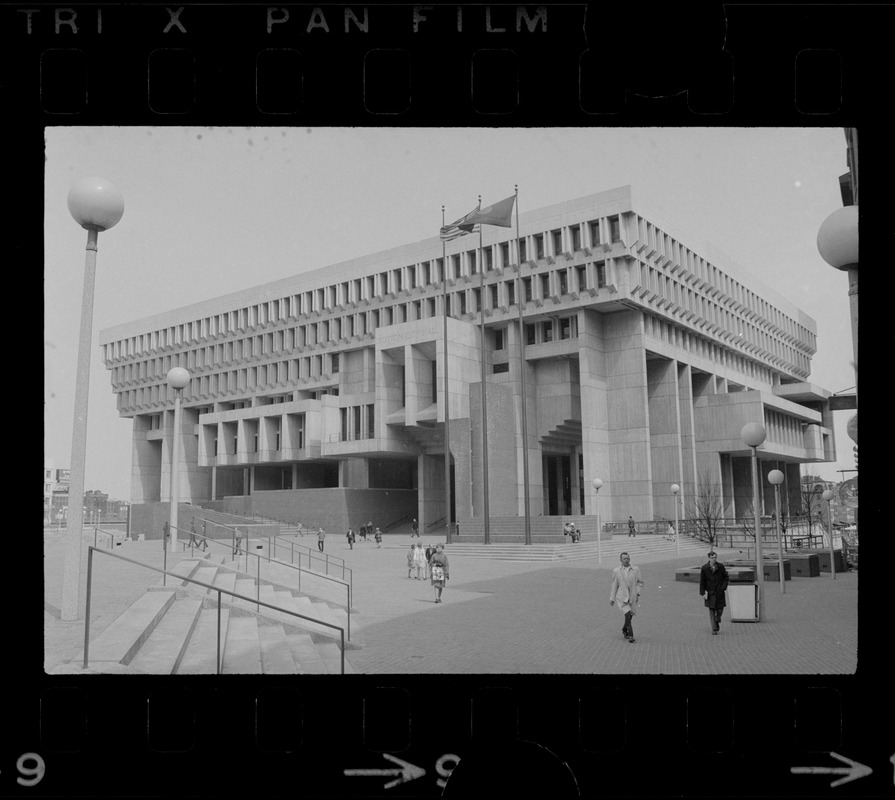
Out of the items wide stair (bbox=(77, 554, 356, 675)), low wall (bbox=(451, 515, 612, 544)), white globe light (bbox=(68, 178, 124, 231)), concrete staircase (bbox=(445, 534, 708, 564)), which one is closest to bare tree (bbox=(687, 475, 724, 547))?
concrete staircase (bbox=(445, 534, 708, 564))

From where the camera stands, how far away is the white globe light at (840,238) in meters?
4.71

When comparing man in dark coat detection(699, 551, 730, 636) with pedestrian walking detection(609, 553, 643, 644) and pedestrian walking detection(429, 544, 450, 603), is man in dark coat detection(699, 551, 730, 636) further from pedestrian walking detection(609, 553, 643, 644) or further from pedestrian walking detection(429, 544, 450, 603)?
pedestrian walking detection(429, 544, 450, 603)

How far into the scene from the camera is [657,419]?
51250 mm

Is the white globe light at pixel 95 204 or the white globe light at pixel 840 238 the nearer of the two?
the white globe light at pixel 840 238

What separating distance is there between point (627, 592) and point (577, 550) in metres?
22.4

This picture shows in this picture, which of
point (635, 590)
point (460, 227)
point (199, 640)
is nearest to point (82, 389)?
point (199, 640)

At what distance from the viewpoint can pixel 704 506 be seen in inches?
1908

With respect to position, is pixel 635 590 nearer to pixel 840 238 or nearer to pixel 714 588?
pixel 714 588

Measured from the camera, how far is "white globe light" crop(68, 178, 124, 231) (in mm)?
5004
